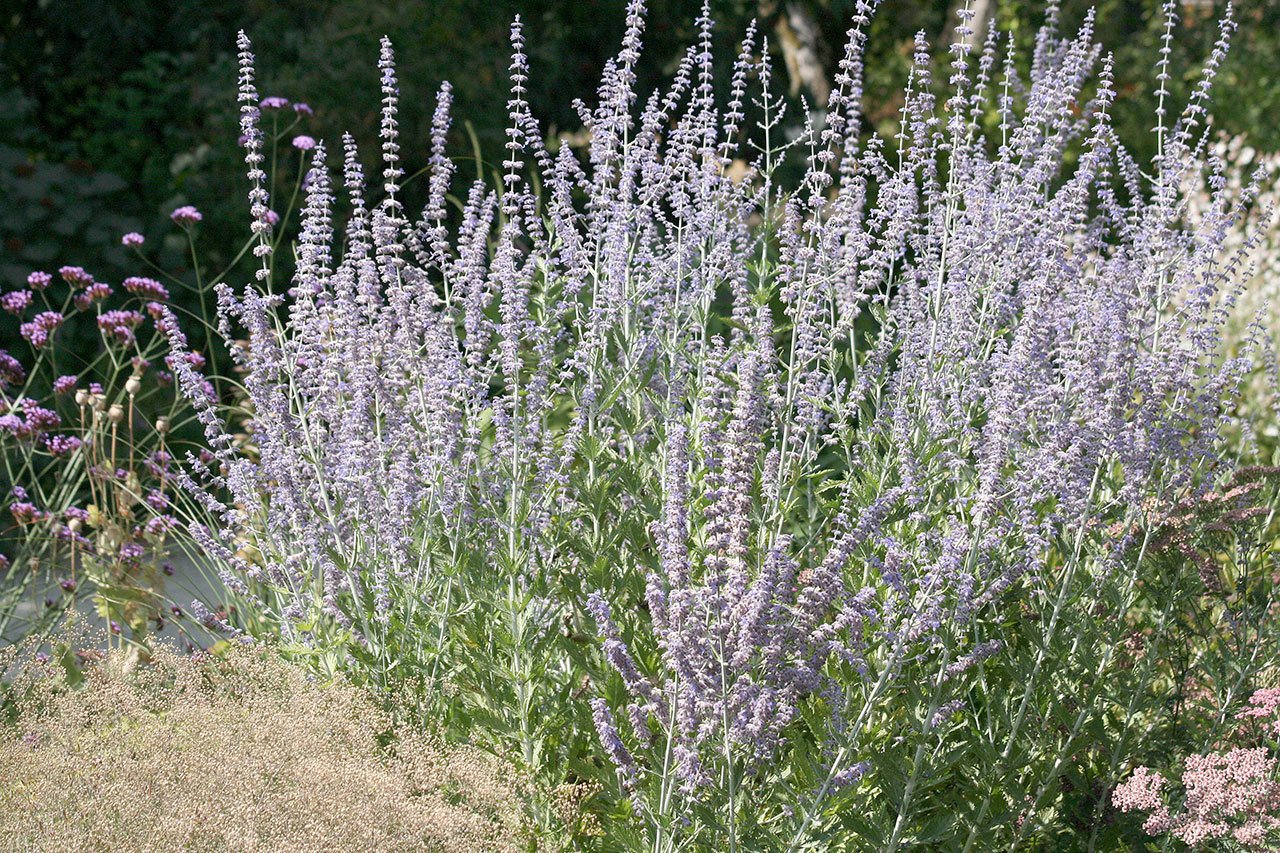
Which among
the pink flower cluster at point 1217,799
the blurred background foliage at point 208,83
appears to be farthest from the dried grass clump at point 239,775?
the blurred background foliage at point 208,83

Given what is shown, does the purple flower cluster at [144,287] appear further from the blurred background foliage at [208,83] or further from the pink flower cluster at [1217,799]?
the pink flower cluster at [1217,799]

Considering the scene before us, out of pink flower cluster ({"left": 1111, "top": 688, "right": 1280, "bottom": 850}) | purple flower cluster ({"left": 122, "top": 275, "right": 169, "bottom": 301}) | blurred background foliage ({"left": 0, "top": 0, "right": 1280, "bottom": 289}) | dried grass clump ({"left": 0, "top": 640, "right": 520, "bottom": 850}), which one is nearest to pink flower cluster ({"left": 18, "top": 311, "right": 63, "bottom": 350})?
purple flower cluster ({"left": 122, "top": 275, "right": 169, "bottom": 301})

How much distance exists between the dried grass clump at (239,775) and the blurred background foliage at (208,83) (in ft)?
17.0

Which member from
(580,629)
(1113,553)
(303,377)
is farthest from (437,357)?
(1113,553)

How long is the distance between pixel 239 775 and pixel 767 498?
1.34 metres

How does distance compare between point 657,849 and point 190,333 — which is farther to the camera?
point 190,333

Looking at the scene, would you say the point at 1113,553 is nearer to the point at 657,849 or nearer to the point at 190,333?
the point at 657,849

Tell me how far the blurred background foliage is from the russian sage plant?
4652mm

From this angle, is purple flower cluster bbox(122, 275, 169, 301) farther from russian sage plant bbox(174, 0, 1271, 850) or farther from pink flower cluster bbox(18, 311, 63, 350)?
russian sage plant bbox(174, 0, 1271, 850)

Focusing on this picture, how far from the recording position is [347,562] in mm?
3791

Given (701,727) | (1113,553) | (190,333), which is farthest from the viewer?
(190,333)

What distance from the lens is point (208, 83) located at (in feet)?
30.1

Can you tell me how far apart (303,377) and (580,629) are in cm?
113

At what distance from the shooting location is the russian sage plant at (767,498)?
9.89 ft
